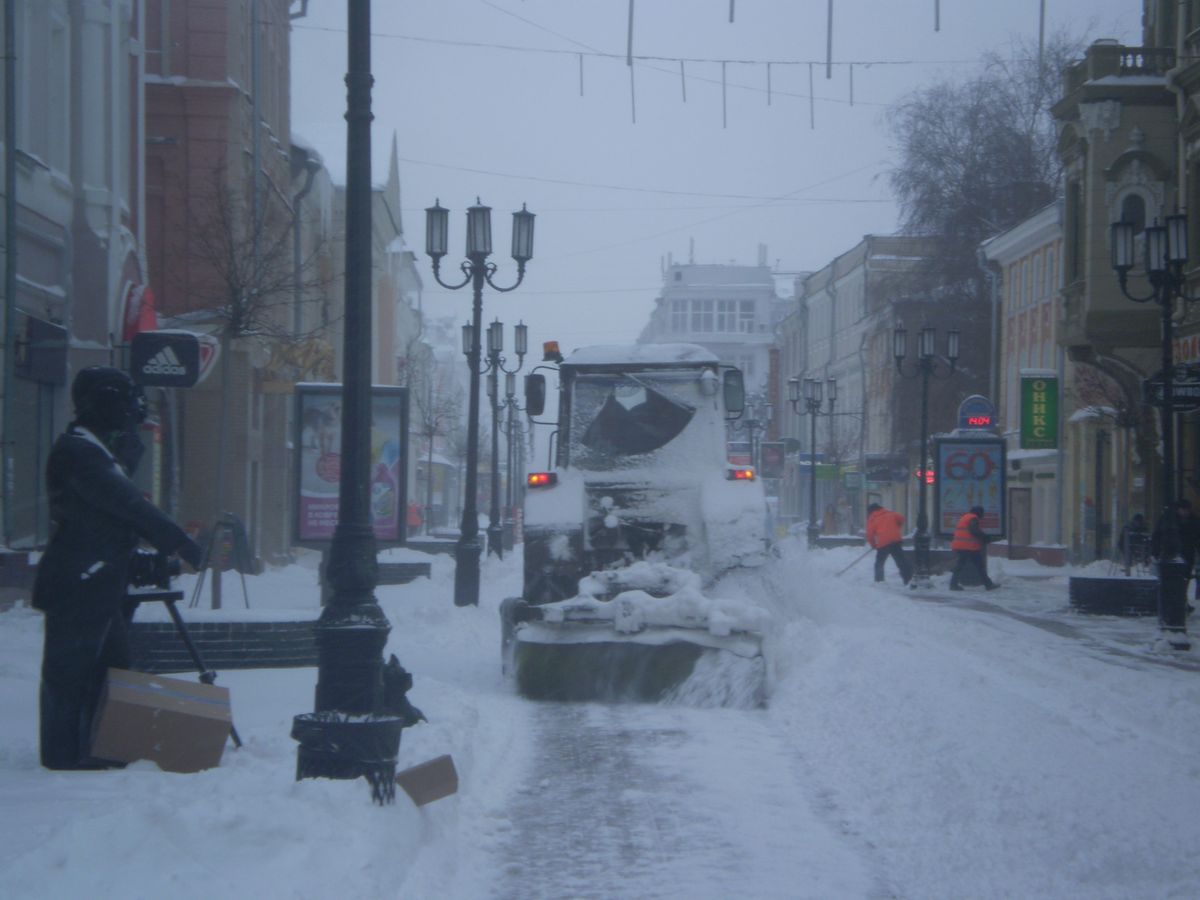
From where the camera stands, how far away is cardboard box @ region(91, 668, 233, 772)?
6410 mm

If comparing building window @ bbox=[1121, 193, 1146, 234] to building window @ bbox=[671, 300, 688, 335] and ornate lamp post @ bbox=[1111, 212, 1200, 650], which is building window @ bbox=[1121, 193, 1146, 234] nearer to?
ornate lamp post @ bbox=[1111, 212, 1200, 650]

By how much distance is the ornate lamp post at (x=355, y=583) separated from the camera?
6.23 metres

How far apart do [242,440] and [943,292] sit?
93.7 feet

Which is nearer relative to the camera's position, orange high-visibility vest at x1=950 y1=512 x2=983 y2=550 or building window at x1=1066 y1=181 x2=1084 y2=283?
orange high-visibility vest at x1=950 y1=512 x2=983 y2=550

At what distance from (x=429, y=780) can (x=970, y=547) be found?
2316 centimetres

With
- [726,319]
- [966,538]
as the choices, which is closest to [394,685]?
[966,538]

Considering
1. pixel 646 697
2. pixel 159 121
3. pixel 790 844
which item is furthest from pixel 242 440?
pixel 790 844

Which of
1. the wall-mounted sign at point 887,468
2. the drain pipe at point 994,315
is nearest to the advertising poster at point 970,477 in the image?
the drain pipe at point 994,315

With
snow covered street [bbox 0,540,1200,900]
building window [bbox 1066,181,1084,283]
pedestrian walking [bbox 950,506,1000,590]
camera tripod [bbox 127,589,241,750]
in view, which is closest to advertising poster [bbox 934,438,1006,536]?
pedestrian walking [bbox 950,506,1000,590]

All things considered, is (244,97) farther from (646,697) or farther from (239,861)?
(239,861)

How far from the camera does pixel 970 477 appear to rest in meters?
30.6

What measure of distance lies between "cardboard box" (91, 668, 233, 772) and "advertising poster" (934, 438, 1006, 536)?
2531cm

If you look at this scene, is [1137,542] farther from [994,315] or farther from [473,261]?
[994,315]

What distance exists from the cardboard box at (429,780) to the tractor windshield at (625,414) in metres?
7.43
